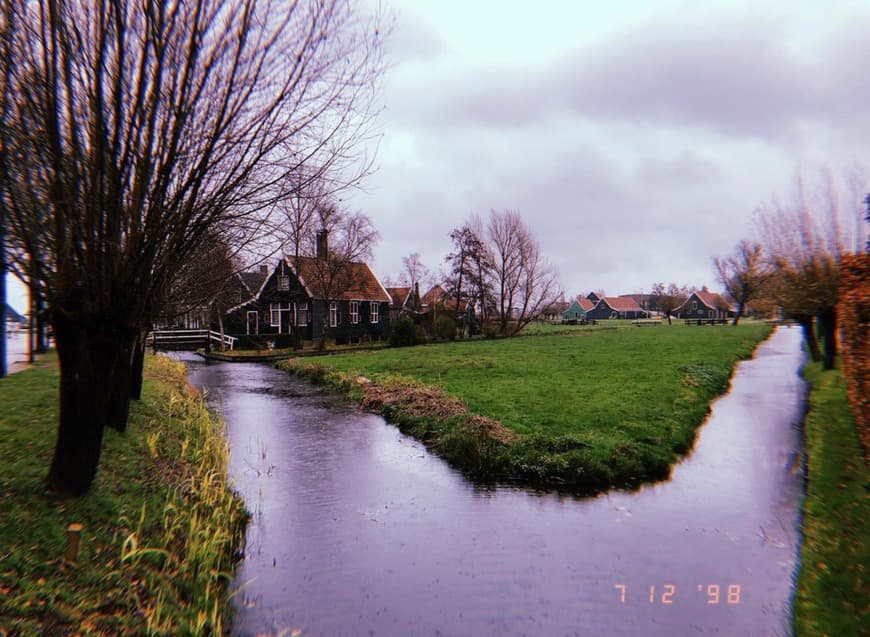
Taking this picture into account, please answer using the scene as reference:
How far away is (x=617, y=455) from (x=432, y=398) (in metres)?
6.49

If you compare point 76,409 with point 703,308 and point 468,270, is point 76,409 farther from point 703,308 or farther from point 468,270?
point 703,308

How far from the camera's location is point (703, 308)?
106312 mm

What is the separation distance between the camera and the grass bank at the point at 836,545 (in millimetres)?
4348

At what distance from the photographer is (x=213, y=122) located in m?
5.32

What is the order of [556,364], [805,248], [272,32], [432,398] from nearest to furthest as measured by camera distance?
[272,32]
[432,398]
[805,248]
[556,364]

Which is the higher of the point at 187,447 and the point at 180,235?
the point at 180,235

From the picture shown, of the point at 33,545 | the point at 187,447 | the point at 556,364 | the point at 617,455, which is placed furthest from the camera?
the point at 556,364

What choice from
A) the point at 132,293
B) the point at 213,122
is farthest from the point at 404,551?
the point at 213,122

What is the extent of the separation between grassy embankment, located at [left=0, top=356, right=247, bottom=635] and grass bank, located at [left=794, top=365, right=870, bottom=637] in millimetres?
5193

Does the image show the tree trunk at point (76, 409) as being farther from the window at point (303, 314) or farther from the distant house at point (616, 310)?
the distant house at point (616, 310)

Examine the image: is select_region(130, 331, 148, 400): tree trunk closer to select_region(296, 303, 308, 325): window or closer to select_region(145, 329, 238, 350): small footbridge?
select_region(145, 329, 238, 350): small footbridge

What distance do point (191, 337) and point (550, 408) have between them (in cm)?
3258

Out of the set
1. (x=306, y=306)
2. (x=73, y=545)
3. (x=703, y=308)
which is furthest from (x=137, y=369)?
(x=703, y=308)

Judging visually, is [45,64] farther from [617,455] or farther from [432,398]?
[432,398]
